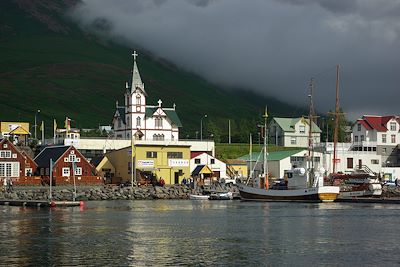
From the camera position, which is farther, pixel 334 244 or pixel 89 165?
pixel 89 165

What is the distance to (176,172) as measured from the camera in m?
118

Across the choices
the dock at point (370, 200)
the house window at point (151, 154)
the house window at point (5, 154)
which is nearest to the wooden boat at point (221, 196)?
the dock at point (370, 200)

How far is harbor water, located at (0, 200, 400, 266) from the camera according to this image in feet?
136

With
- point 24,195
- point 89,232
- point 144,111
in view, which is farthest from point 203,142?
point 89,232

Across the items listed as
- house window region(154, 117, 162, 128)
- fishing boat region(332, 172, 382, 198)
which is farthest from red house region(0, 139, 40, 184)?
fishing boat region(332, 172, 382, 198)

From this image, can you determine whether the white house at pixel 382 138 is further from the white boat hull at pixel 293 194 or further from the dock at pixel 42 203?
the dock at pixel 42 203

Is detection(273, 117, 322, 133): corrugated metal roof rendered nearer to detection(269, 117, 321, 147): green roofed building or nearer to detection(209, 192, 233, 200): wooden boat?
detection(269, 117, 321, 147): green roofed building

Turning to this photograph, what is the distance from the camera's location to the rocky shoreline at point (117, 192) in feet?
313

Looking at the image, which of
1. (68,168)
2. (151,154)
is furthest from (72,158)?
(151,154)

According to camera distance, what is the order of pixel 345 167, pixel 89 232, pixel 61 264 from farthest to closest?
pixel 345 167 < pixel 89 232 < pixel 61 264

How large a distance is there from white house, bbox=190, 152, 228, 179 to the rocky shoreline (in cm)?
1290

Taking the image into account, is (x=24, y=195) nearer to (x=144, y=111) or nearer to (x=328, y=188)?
(x=328, y=188)

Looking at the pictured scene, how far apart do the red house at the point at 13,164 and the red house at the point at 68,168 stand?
294 cm

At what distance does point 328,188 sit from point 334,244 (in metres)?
43.3
